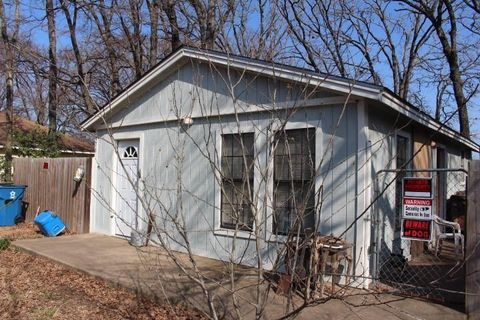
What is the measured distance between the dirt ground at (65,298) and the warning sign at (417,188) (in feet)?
10.4

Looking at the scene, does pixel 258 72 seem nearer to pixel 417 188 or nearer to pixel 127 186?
pixel 417 188

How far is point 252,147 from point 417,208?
309cm

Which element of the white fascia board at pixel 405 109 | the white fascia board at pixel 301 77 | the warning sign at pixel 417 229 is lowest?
the warning sign at pixel 417 229

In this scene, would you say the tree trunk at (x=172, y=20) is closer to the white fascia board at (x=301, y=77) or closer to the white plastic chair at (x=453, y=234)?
the white fascia board at (x=301, y=77)

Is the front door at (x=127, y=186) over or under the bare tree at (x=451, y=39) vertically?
under

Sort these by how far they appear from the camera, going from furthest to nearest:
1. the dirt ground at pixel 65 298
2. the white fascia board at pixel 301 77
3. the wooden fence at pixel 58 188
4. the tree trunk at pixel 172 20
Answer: the tree trunk at pixel 172 20, the wooden fence at pixel 58 188, the white fascia board at pixel 301 77, the dirt ground at pixel 65 298

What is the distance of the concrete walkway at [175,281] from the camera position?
214 inches

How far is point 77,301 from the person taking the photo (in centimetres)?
612

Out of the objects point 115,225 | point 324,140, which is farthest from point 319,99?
point 115,225

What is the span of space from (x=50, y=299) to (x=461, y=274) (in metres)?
6.39

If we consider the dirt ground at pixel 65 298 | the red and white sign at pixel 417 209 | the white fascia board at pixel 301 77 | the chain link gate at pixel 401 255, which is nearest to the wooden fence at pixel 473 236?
the chain link gate at pixel 401 255

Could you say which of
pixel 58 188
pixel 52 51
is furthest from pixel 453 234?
pixel 52 51

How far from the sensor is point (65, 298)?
624 cm

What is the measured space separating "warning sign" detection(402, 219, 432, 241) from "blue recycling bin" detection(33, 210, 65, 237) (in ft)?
27.8
